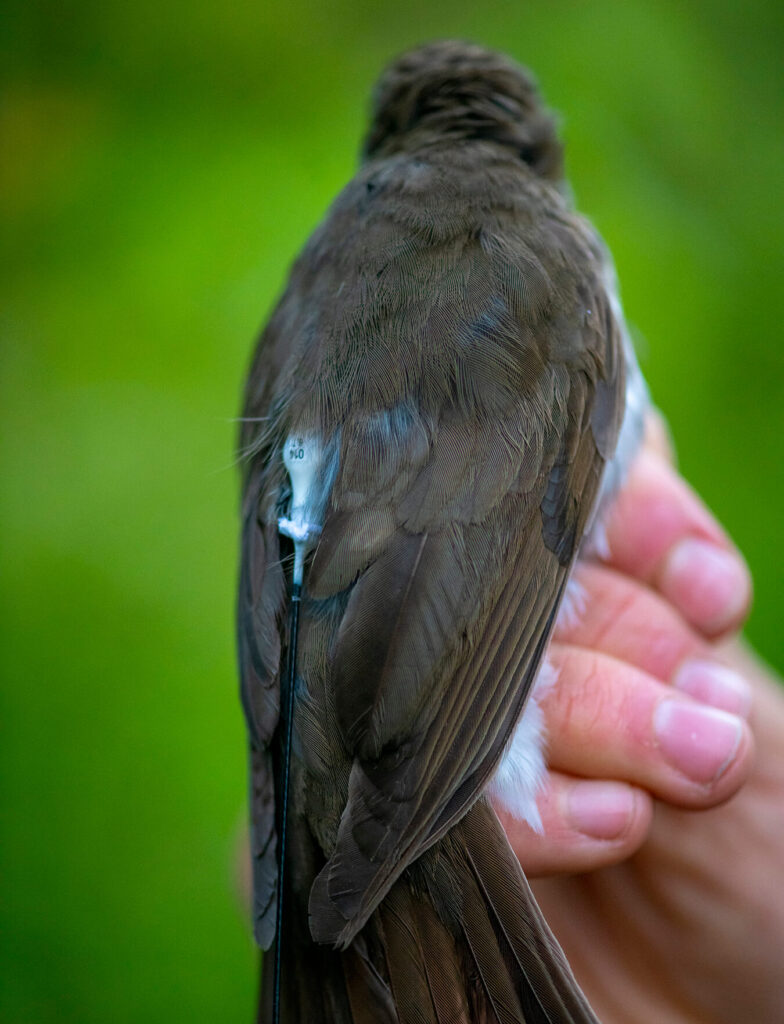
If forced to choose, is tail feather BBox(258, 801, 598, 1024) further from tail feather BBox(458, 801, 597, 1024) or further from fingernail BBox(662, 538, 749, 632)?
fingernail BBox(662, 538, 749, 632)

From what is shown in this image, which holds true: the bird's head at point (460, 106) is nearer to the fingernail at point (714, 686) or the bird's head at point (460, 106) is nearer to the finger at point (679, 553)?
the finger at point (679, 553)

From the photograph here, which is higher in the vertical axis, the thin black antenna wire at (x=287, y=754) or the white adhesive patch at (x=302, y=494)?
the white adhesive patch at (x=302, y=494)

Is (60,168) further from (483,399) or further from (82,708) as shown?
(483,399)

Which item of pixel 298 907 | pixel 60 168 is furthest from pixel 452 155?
pixel 60 168

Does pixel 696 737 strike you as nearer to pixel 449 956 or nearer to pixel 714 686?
pixel 714 686

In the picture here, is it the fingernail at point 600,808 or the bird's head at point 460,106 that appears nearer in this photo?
the fingernail at point 600,808

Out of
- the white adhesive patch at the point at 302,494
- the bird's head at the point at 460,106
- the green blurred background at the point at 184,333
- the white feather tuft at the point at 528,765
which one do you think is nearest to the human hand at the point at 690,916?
the white feather tuft at the point at 528,765

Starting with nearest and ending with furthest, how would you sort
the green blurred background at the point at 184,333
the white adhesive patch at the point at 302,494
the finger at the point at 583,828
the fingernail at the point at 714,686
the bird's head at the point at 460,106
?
the white adhesive patch at the point at 302,494
the finger at the point at 583,828
the fingernail at the point at 714,686
the bird's head at the point at 460,106
the green blurred background at the point at 184,333
